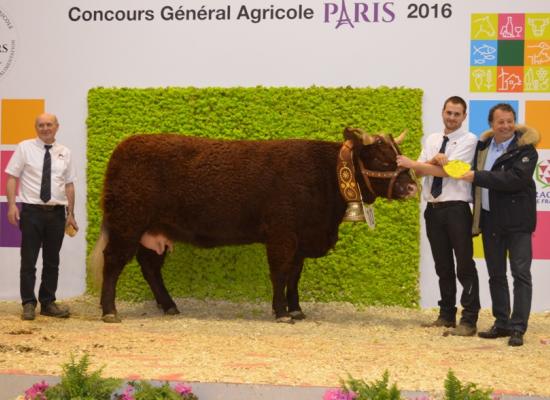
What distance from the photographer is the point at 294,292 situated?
6434mm

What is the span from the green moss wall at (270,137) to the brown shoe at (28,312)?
3.58 feet

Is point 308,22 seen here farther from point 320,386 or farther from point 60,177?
point 320,386

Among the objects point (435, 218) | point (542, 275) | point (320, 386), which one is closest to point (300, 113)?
point (435, 218)

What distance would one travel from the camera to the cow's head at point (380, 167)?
5941 mm

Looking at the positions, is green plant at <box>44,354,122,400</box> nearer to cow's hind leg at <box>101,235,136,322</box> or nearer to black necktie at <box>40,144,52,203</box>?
cow's hind leg at <box>101,235,136,322</box>

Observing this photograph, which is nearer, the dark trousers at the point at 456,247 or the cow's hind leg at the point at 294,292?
the dark trousers at the point at 456,247

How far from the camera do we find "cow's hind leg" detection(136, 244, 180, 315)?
21.7 ft

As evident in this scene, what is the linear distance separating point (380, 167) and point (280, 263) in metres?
1.07

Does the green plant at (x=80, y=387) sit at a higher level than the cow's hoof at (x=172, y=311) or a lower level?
higher

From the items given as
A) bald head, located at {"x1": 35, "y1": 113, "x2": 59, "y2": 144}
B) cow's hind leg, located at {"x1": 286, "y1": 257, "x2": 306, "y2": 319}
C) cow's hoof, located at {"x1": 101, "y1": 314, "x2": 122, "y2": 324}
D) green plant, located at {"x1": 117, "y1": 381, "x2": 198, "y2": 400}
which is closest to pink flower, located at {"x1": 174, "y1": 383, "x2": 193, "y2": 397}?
green plant, located at {"x1": 117, "y1": 381, "x2": 198, "y2": 400}

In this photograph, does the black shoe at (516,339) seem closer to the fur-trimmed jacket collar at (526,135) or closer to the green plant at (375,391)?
the fur-trimmed jacket collar at (526,135)

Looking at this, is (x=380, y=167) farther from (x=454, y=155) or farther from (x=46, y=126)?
(x=46, y=126)

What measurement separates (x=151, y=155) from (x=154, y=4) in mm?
1682

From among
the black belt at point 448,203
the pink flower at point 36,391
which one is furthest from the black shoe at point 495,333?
the pink flower at point 36,391
